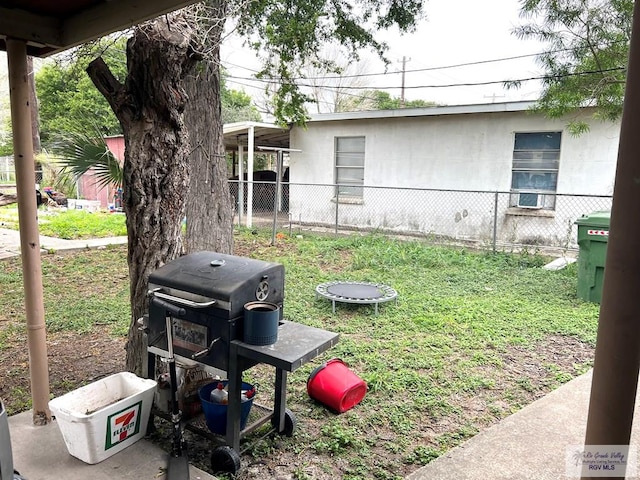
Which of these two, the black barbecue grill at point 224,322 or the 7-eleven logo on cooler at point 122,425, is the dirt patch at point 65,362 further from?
the black barbecue grill at point 224,322

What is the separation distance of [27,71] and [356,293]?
3691mm

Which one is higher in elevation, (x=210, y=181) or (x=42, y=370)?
(x=210, y=181)

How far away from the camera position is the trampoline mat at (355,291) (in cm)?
514

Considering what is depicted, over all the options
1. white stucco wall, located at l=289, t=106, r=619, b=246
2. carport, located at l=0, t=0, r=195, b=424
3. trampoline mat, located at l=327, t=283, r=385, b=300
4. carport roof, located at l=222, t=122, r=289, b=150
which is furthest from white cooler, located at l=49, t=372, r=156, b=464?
carport roof, located at l=222, t=122, r=289, b=150

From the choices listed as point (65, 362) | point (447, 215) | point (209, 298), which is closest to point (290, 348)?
point (209, 298)

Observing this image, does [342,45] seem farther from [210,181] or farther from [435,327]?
[435,327]

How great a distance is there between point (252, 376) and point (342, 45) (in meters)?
4.55

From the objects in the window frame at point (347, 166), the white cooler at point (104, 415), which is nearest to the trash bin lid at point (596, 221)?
the white cooler at point (104, 415)

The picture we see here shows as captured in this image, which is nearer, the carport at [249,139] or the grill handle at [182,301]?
the grill handle at [182,301]

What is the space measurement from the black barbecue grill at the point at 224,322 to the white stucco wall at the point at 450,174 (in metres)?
7.04

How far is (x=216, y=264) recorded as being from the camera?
95.0 inches

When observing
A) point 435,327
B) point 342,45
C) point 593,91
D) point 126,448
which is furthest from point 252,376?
point 593,91

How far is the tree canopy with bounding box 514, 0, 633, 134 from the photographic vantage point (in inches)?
233

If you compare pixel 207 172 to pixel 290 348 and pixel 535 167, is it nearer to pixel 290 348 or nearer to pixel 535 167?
pixel 290 348
